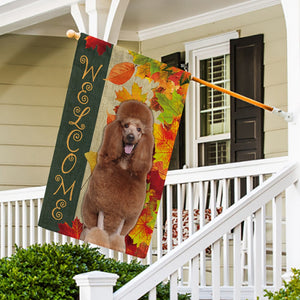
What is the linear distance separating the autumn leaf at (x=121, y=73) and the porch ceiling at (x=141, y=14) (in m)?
2.19

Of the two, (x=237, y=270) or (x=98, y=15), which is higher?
(x=98, y=15)

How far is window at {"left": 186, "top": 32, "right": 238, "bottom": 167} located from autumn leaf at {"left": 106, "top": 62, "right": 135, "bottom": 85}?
3.20 meters

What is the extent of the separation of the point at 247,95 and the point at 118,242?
3.17m

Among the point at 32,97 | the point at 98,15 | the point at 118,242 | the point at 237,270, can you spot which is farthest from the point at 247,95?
the point at 237,270

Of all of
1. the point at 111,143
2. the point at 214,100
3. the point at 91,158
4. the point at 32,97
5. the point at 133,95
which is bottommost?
the point at 91,158

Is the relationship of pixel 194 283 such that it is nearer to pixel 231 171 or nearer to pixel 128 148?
pixel 128 148

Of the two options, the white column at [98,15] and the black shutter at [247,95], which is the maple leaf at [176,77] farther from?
the black shutter at [247,95]

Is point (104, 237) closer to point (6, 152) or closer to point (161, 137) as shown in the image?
point (161, 137)

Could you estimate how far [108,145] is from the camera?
169 inches

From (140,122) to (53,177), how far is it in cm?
63

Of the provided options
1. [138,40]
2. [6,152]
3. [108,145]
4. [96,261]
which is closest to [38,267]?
[96,261]

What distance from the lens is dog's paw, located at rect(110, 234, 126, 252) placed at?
4.30m

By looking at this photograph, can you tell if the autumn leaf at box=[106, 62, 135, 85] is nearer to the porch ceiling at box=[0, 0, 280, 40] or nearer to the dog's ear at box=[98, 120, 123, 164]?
the dog's ear at box=[98, 120, 123, 164]

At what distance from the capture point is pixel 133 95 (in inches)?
169
